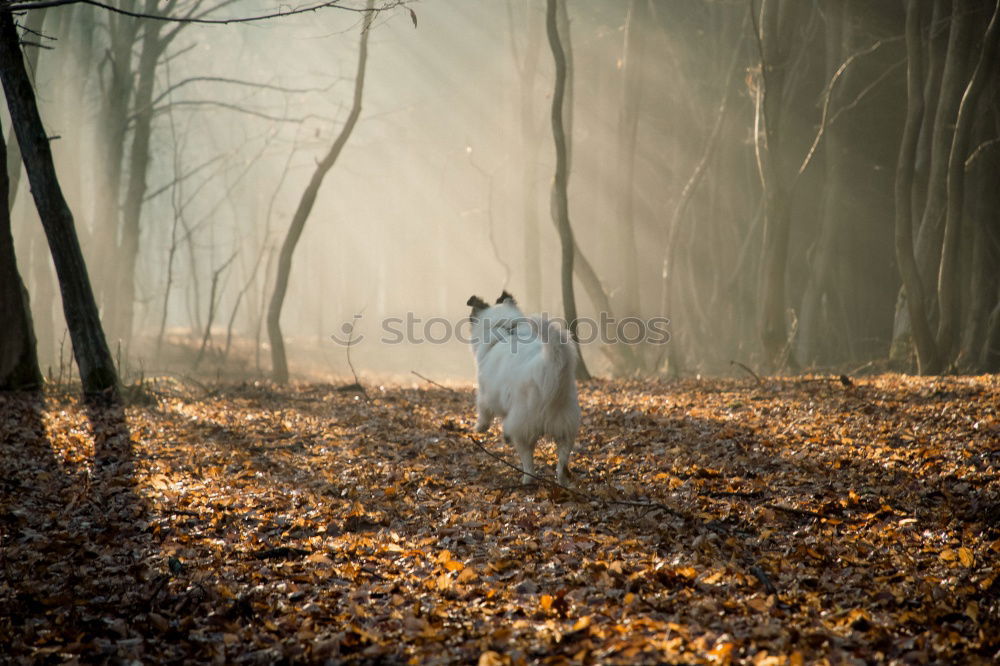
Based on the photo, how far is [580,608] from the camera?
14.2 feet

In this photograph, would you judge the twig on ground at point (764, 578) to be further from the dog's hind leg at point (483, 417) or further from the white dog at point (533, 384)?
the dog's hind leg at point (483, 417)

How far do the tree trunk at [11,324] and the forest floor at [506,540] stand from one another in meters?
1.48

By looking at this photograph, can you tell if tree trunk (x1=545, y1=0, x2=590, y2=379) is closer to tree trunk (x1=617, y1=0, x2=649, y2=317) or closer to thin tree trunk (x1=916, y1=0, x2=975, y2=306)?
tree trunk (x1=617, y1=0, x2=649, y2=317)

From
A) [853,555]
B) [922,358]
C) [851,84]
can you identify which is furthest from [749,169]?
[853,555]

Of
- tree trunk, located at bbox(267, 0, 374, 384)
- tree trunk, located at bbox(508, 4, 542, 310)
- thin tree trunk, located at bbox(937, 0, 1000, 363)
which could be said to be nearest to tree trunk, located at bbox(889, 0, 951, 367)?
thin tree trunk, located at bbox(937, 0, 1000, 363)

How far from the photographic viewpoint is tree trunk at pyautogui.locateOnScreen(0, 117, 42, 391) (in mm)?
10398

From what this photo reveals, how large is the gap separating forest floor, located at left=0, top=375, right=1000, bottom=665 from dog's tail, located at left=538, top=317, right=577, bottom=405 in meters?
0.89

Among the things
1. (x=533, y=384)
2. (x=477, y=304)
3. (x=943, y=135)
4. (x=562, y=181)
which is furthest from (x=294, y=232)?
(x=943, y=135)

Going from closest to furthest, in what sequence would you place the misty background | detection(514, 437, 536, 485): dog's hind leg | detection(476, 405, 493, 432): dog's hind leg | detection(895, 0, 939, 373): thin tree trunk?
detection(514, 437, 536, 485): dog's hind leg, detection(476, 405, 493, 432): dog's hind leg, detection(895, 0, 939, 373): thin tree trunk, the misty background

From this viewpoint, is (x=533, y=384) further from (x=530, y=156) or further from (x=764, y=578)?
(x=530, y=156)

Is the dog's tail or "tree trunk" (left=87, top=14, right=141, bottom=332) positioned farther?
"tree trunk" (left=87, top=14, right=141, bottom=332)

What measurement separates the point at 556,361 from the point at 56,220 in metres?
7.51

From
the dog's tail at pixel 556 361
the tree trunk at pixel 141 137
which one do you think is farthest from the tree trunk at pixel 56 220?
the tree trunk at pixel 141 137

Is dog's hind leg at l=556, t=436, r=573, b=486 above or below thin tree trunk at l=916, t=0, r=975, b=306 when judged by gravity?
below
